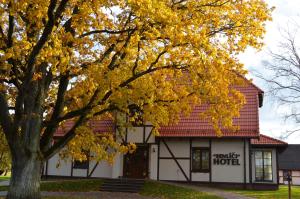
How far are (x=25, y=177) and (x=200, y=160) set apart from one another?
14.0 meters

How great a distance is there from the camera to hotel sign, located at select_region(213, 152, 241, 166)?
24000 millimetres

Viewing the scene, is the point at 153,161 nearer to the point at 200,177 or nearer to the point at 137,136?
the point at 137,136

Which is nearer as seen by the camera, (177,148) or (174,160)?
(174,160)

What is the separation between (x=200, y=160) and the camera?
2461 cm

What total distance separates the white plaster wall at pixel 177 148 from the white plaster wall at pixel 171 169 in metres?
0.41

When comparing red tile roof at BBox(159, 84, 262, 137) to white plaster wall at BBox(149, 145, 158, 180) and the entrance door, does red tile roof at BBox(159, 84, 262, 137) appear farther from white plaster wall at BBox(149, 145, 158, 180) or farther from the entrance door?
the entrance door

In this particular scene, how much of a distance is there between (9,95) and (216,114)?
7.17 m

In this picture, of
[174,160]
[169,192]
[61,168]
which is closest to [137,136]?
[174,160]

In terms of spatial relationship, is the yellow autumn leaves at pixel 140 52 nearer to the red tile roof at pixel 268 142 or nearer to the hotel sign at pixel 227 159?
the hotel sign at pixel 227 159

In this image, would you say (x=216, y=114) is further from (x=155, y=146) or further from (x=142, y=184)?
(x=155, y=146)

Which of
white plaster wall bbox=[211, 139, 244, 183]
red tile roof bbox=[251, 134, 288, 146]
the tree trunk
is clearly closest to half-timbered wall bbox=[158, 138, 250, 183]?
white plaster wall bbox=[211, 139, 244, 183]

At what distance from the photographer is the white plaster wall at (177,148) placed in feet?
81.3

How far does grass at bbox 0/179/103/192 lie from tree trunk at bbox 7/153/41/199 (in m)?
9.46

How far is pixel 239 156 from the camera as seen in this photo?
78.7 ft
